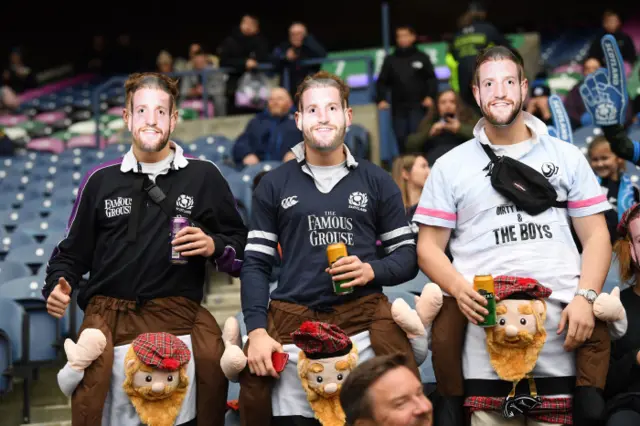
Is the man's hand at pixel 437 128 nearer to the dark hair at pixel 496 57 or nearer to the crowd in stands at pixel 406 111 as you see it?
the crowd in stands at pixel 406 111

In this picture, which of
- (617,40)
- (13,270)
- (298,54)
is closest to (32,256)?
(13,270)

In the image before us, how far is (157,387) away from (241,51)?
27.2ft

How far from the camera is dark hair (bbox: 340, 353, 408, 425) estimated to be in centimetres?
279

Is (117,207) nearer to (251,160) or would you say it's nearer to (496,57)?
(496,57)

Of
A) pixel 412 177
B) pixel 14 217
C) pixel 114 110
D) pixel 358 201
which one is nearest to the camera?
pixel 358 201

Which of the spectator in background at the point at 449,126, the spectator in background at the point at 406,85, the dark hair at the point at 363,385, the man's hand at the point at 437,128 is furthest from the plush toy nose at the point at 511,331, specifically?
the spectator in background at the point at 406,85

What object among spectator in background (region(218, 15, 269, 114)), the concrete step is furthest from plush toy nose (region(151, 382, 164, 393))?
spectator in background (region(218, 15, 269, 114))

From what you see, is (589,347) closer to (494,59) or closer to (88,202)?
(494,59)

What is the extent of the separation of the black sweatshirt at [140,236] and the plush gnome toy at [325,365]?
59 centimetres

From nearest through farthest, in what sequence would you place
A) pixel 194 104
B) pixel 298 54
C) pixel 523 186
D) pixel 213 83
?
pixel 523 186 < pixel 298 54 < pixel 213 83 < pixel 194 104

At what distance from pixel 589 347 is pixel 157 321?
164 centimetres

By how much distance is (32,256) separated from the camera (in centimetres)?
676

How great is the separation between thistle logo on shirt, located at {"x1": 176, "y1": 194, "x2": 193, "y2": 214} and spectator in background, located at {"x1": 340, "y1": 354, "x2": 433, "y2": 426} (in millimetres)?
1322

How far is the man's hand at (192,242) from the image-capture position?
12.3ft
